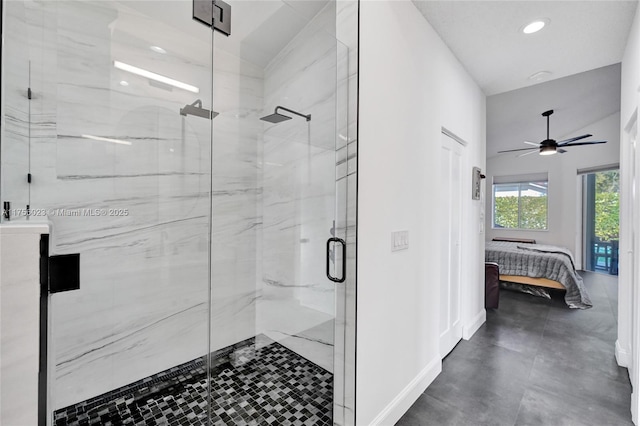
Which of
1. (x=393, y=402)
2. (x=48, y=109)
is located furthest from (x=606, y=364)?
(x=48, y=109)

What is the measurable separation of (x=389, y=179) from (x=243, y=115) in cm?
117

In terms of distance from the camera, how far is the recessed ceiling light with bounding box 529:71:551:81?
9.37ft

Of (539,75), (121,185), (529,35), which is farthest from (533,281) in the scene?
(121,185)

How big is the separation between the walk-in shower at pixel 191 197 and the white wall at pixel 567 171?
21.7 ft

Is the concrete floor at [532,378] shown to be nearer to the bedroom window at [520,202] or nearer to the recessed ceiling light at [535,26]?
the recessed ceiling light at [535,26]

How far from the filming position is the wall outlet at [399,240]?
181 cm

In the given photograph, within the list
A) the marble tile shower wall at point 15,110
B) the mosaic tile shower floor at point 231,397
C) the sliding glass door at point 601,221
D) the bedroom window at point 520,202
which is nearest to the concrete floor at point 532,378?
the mosaic tile shower floor at point 231,397

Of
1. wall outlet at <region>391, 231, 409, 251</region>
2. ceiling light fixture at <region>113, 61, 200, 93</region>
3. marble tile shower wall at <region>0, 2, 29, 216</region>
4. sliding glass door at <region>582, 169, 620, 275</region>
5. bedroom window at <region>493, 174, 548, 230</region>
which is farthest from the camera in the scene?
bedroom window at <region>493, 174, 548, 230</region>

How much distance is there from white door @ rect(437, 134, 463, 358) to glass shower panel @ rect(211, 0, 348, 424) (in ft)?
3.87

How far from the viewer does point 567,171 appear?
6.43 m

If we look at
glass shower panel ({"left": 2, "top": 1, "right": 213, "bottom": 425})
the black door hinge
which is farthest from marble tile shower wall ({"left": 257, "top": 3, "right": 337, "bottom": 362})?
glass shower panel ({"left": 2, "top": 1, "right": 213, "bottom": 425})

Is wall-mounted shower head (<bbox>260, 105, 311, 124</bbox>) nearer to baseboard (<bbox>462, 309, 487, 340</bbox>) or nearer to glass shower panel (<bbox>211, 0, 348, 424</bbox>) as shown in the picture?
glass shower panel (<bbox>211, 0, 348, 424</bbox>)

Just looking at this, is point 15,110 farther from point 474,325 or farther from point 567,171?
point 567,171

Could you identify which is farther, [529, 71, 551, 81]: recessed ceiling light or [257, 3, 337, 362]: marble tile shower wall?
[529, 71, 551, 81]: recessed ceiling light
